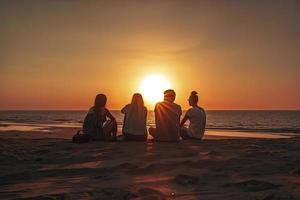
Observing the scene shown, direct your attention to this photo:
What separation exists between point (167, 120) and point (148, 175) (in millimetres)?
5857

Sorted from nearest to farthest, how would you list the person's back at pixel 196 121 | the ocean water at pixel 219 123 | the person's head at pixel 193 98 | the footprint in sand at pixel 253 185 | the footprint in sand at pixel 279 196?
the footprint in sand at pixel 279 196, the footprint in sand at pixel 253 185, the person's back at pixel 196 121, the person's head at pixel 193 98, the ocean water at pixel 219 123

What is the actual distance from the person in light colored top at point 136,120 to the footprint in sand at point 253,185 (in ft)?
21.5

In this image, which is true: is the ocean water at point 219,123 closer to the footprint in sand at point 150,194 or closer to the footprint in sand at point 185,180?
the footprint in sand at point 185,180

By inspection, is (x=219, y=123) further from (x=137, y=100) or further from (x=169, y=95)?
(x=137, y=100)

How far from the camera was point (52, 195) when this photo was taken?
15.6 ft

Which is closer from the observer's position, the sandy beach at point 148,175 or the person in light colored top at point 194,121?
the sandy beach at point 148,175

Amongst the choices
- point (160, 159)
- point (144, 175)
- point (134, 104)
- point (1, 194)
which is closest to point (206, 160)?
point (160, 159)

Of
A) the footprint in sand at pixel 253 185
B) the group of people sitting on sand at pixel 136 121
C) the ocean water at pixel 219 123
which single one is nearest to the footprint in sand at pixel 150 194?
the footprint in sand at pixel 253 185

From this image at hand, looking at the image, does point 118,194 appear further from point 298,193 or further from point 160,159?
point 160,159

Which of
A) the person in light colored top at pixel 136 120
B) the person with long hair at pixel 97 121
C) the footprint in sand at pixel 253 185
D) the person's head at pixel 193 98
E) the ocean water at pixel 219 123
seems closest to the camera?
the footprint in sand at pixel 253 185

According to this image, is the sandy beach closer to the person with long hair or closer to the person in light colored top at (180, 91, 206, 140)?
the person with long hair

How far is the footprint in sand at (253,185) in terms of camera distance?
5027mm

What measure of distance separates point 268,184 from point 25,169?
13.0 ft

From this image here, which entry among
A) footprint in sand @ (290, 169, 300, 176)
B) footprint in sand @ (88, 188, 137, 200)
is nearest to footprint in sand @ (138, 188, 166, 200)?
footprint in sand @ (88, 188, 137, 200)
